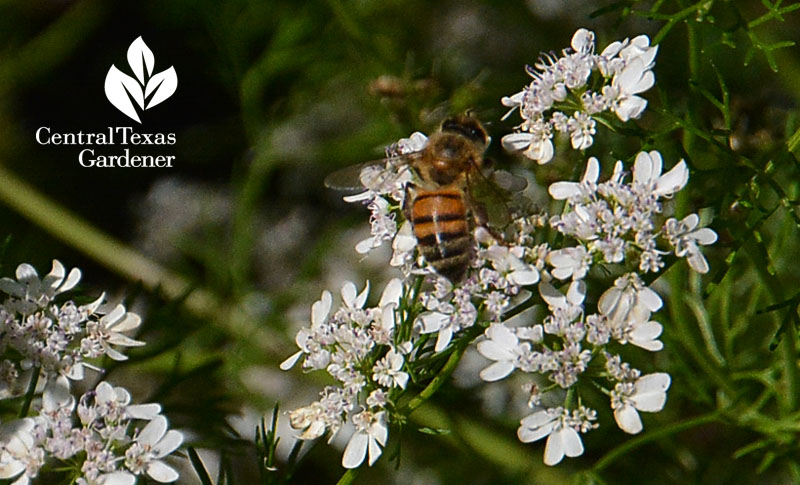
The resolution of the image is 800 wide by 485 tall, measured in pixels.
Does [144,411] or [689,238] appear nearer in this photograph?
[689,238]

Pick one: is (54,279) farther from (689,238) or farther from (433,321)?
(689,238)

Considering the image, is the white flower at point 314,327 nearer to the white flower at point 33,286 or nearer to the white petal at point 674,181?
the white flower at point 33,286

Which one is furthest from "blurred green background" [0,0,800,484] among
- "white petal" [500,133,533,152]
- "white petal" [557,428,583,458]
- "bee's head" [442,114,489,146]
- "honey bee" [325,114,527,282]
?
"white petal" [557,428,583,458]

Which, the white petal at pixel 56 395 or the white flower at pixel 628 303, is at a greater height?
the white petal at pixel 56 395

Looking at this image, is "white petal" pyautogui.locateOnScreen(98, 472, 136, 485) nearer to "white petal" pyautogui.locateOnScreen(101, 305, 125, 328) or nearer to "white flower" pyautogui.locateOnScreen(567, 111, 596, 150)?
"white petal" pyautogui.locateOnScreen(101, 305, 125, 328)

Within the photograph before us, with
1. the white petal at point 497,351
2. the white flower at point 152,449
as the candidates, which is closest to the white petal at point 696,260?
the white petal at point 497,351

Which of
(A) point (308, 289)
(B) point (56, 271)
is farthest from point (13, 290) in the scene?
(A) point (308, 289)

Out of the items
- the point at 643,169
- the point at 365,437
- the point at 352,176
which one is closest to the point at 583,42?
the point at 643,169
